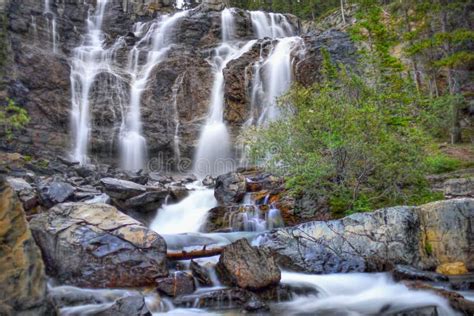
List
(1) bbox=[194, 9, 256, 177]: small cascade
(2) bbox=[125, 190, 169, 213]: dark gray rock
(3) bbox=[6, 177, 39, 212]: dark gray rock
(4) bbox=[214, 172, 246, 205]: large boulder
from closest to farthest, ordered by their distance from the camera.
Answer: (3) bbox=[6, 177, 39, 212]: dark gray rock
(2) bbox=[125, 190, 169, 213]: dark gray rock
(4) bbox=[214, 172, 246, 205]: large boulder
(1) bbox=[194, 9, 256, 177]: small cascade

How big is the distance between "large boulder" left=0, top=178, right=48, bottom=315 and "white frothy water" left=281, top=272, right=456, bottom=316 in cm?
513

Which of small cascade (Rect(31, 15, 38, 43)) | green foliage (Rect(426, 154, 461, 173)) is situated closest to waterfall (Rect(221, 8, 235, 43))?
small cascade (Rect(31, 15, 38, 43))

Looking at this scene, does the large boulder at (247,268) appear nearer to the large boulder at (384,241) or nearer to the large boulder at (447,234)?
the large boulder at (384,241)

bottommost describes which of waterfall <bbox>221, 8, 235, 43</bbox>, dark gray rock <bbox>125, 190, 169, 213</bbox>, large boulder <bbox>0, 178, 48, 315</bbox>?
large boulder <bbox>0, 178, 48, 315</bbox>

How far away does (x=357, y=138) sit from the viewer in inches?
552

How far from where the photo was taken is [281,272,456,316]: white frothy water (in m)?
8.91

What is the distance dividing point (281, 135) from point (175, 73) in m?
17.9

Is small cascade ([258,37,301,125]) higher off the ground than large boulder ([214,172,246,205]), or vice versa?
small cascade ([258,37,301,125])

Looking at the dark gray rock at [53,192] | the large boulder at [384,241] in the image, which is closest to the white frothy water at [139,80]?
Answer: the dark gray rock at [53,192]

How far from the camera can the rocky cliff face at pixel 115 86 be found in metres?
28.0

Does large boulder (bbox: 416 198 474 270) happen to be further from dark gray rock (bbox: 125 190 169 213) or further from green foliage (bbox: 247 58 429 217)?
dark gray rock (bbox: 125 190 169 213)

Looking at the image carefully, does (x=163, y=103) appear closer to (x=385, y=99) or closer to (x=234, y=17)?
(x=234, y=17)

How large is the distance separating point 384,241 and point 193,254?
5.47m

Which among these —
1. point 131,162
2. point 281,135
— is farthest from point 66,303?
point 131,162
